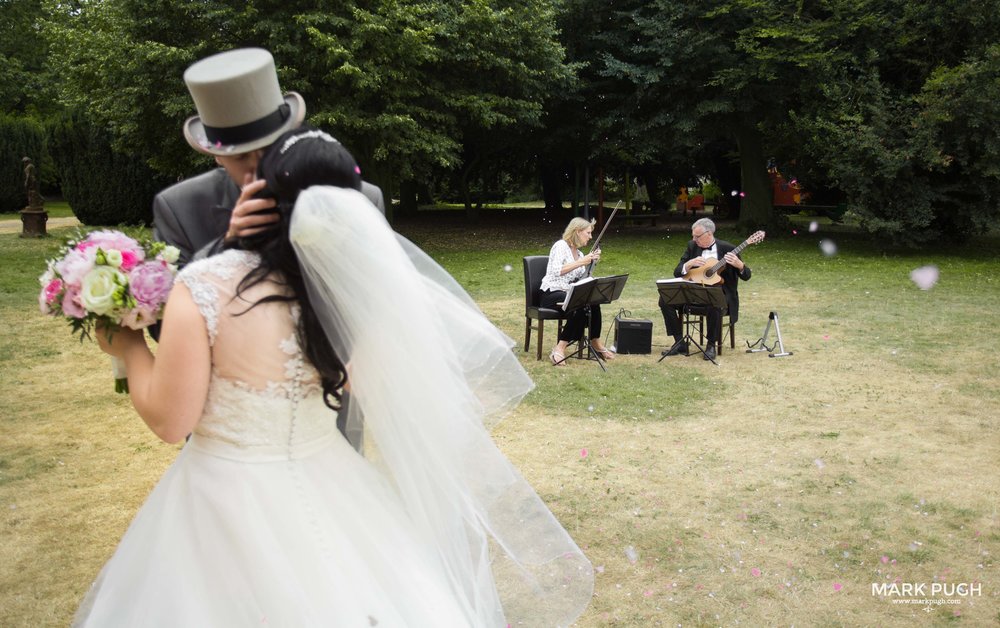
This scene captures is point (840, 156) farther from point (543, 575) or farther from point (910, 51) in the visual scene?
point (543, 575)

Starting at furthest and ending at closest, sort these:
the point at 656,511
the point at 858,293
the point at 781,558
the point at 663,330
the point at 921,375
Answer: the point at 858,293 < the point at 663,330 < the point at 921,375 < the point at 656,511 < the point at 781,558

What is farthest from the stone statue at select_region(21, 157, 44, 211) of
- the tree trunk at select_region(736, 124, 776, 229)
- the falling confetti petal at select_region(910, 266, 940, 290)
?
the falling confetti petal at select_region(910, 266, 940, 290)

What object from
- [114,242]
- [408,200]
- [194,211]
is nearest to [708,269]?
[194,211]

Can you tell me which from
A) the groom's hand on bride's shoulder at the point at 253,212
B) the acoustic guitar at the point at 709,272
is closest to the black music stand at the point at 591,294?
the acoustic guitar at the point at 709,272

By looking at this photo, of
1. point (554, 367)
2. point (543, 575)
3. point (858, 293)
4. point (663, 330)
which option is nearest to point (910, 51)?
point (858, 293)

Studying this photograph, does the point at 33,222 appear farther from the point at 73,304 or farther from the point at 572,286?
the point at 73,304

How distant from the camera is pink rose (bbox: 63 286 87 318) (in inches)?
83.4

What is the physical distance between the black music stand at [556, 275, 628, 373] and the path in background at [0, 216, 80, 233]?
21.8 m

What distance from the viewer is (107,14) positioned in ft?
63.2

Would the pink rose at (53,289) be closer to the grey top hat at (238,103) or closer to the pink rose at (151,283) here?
the pink rose at (151,283)

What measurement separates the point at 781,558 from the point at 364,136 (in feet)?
52.8

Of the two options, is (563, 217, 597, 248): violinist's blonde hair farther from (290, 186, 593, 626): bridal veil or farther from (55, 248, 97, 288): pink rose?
(55, 248, 97, 288): pink rose

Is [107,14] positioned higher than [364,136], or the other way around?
[107,14]

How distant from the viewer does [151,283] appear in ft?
7.07
